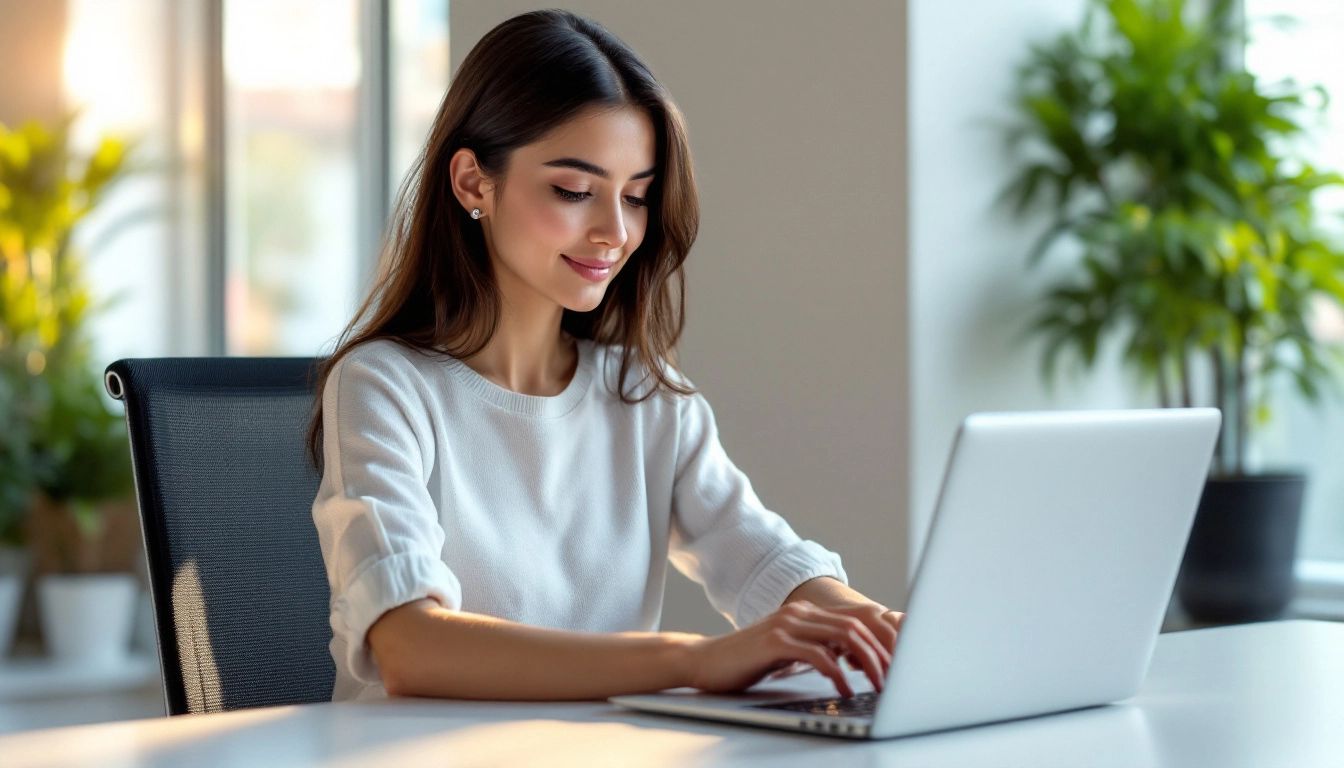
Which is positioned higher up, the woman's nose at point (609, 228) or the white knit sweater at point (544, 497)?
the woman's nose at point (609, 228)

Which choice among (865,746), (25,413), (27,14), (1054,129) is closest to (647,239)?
(865,746)

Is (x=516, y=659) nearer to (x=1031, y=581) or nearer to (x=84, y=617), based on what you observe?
(x=1031, y=581)

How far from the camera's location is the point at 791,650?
1172 millimetres

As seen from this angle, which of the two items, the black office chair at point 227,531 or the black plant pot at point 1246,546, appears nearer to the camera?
the black office chair at point 227,531

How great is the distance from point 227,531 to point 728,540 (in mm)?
493

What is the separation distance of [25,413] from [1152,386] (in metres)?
3.47

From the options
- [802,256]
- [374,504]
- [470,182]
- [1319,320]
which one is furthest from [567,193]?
[1319,320]

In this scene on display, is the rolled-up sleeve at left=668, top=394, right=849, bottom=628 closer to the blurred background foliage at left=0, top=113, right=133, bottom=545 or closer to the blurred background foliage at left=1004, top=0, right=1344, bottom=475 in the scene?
the blurred background foliage at left=1004, top=0, right=1344, bottom=475

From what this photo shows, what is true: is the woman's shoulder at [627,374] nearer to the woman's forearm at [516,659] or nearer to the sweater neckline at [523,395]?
the sweater neckline at [523,395]

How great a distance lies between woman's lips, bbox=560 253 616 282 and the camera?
1592mm

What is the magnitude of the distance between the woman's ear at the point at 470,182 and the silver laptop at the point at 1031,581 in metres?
0.60

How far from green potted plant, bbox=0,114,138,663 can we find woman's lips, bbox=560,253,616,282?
364 centimetres

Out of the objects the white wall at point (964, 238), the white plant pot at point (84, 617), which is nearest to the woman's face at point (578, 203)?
the white wall at point (964, 238)

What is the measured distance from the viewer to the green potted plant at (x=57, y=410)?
484 cm
